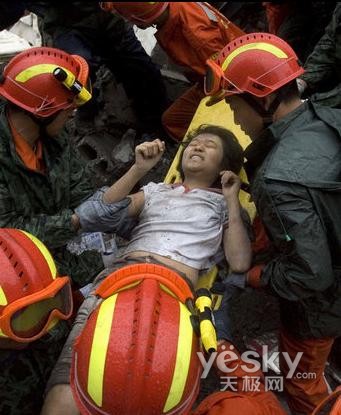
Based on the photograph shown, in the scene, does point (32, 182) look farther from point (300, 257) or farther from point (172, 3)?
point (172, 3)

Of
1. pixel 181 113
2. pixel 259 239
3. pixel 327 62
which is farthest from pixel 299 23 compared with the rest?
pixel 259 239

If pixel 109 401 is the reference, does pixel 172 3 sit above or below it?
above

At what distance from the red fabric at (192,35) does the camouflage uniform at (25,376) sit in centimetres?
250

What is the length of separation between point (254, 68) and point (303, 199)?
84cm

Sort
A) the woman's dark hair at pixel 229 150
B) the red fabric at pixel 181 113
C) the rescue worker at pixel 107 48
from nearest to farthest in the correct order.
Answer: the woman's dark hair at pixel 229 150
the rescue worker at pixel 107 48
the red fabric at pixel 181 113

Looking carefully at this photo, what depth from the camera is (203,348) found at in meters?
2.28

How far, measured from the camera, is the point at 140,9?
3.96 metres

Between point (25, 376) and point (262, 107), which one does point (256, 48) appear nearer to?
point (262, 107)

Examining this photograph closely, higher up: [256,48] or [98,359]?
[256,48]

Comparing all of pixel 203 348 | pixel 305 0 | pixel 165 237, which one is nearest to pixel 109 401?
pixel 203 348

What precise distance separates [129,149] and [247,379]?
2797 mm

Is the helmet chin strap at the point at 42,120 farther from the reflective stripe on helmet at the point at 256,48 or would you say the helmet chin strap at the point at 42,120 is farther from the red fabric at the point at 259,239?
the red fabric at the point at 259,239

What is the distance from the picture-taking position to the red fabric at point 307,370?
3.14m

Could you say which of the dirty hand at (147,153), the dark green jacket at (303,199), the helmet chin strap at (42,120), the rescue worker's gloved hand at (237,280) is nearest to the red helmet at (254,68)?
the dark green jacket at (303,199)
